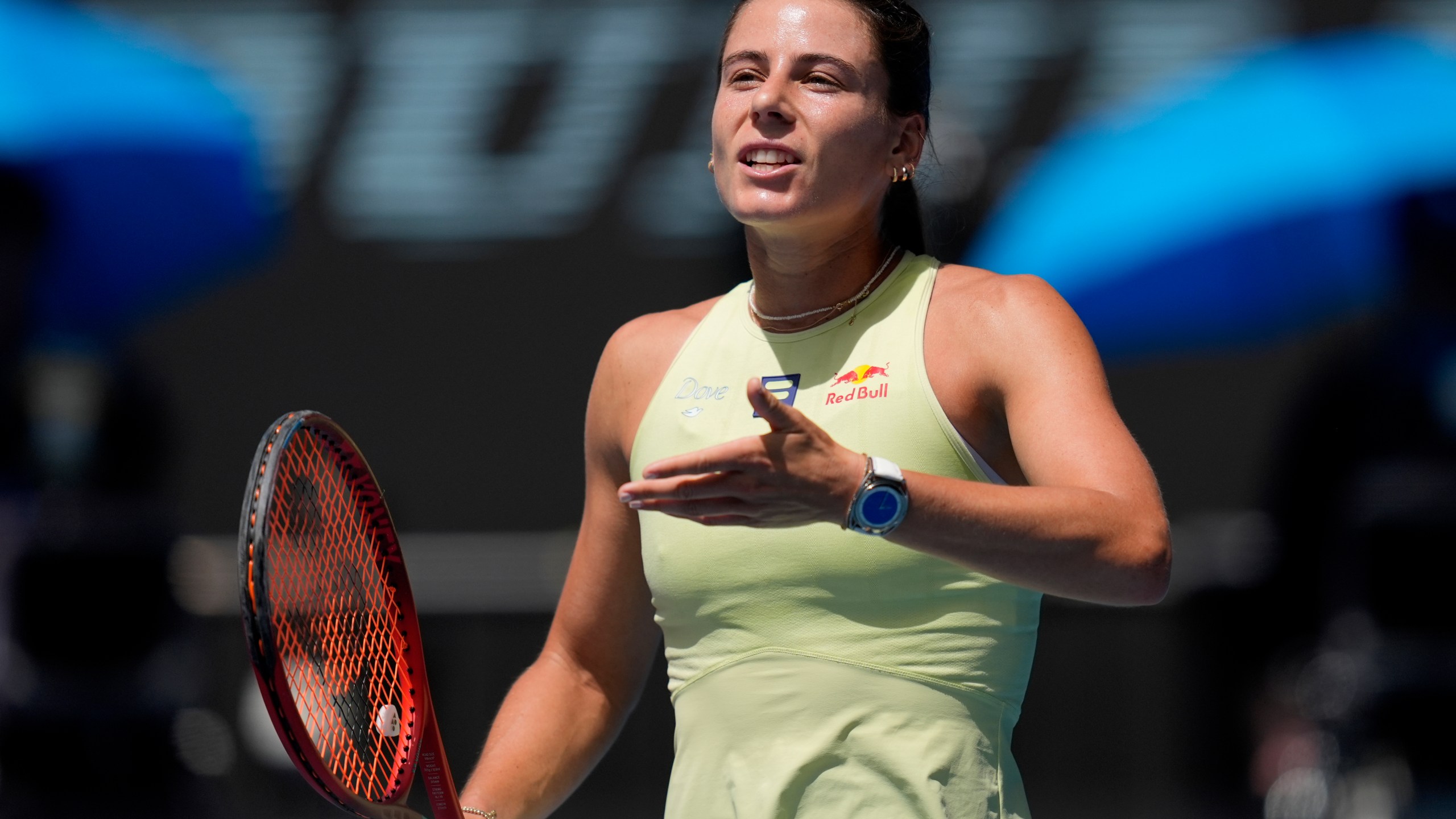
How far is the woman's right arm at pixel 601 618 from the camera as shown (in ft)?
7.05

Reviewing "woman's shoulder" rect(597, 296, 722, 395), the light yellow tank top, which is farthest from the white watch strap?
"woman's shoulder" rect(597, 296, 722, 395)

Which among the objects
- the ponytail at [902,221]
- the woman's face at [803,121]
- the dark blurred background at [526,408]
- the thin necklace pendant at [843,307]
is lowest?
the dark blurred background at [526,408]

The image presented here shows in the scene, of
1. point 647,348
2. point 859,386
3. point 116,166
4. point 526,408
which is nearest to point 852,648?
point 859,386

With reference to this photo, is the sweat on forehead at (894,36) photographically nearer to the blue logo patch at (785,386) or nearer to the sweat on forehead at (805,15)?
the sweat on forehead at (805,15)

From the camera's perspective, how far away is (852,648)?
1860 mm

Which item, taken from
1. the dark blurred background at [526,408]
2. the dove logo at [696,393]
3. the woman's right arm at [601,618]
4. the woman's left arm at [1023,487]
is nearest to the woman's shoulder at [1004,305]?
the woman's left arm at [1023,487]

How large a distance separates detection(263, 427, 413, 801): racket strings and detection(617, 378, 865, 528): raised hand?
20.5 inches

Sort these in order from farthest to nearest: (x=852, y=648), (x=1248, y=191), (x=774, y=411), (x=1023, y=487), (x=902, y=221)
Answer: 1. (x=1248, y=191)
2. (x=902, y=221)
3. (x=852, y=648)
4. (x=1023, y=487)
5. (x=774, y=411)

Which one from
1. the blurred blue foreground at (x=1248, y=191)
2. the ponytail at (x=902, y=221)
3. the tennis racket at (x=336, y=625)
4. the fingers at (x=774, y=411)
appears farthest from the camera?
the blurred blue foreground at (x=1248, y=191)

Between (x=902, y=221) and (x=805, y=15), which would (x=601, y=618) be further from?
(x=805, y=15)

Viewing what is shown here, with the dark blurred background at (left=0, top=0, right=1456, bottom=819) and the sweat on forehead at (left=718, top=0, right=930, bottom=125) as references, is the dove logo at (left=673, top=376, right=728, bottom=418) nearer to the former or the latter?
Result: the sweat on forehead at (left=718, top=0, right=930, bottom=125)

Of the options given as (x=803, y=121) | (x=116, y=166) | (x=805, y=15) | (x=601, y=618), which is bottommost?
(x=601, y=618)

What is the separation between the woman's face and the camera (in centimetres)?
195

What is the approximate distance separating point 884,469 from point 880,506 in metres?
0.03
